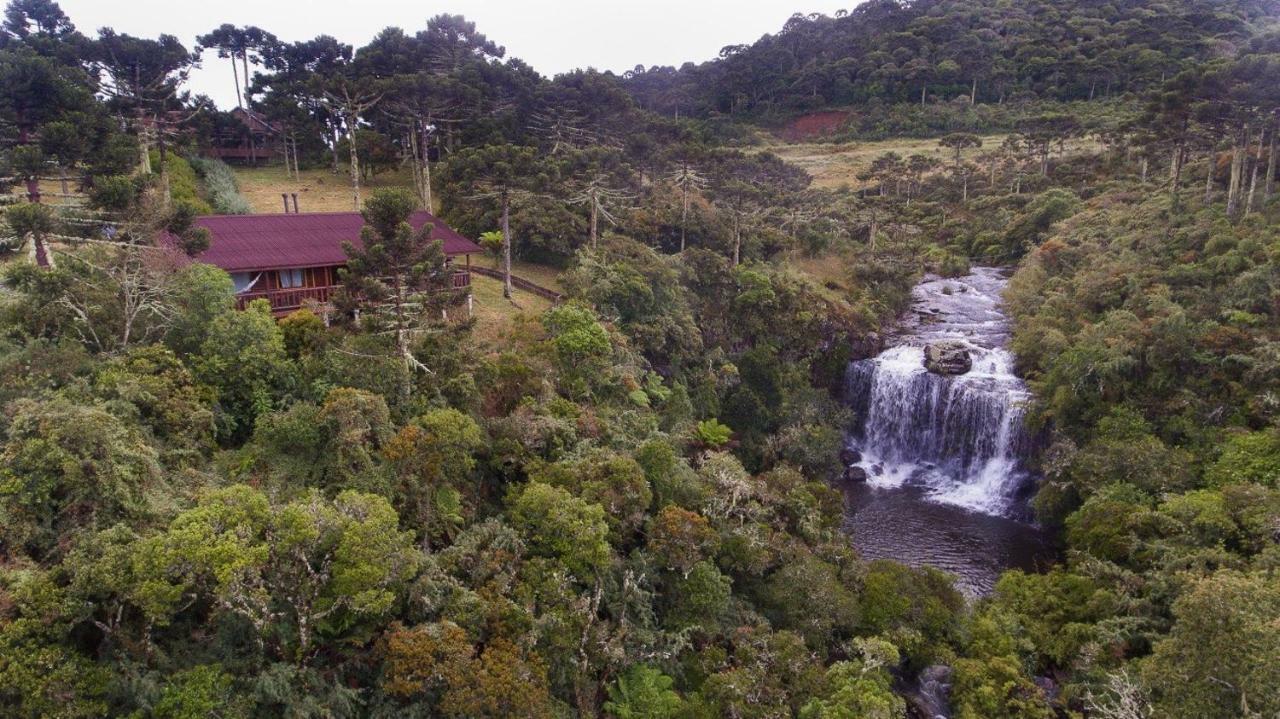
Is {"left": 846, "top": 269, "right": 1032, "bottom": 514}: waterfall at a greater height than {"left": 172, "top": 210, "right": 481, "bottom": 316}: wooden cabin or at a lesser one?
lesser

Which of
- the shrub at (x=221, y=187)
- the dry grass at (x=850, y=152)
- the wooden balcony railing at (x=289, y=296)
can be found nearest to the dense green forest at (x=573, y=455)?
the shrub at (x=221, y=187)

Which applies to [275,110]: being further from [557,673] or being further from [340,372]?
[557,673]

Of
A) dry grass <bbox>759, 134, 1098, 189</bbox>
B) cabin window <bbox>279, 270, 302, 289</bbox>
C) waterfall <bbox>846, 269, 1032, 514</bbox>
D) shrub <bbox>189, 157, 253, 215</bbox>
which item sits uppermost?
dry grass <bbox>759, 134, 1098, 189</bbox>

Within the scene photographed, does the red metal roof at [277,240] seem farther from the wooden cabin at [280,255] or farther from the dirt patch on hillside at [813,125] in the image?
the dirt patch on hillside at [813,125]

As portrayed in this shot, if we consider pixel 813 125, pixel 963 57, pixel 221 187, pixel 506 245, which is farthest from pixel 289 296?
pixel 963 57

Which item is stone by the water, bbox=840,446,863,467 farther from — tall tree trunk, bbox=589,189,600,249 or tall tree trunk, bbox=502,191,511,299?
tall tree trunk, bbox=502,191,511,299

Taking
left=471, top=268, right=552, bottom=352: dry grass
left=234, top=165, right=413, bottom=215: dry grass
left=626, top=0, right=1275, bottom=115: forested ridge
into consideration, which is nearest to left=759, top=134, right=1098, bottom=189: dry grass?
left=626, top=0, right=1275, bottom=115: forested ridge
